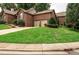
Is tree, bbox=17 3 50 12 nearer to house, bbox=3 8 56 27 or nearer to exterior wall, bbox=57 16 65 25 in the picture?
house, bbox=3 8 56 27

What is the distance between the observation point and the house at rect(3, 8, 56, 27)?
3.91m

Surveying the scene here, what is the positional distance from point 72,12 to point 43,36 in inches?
30.2

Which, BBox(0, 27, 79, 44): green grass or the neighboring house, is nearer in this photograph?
Result: BBox(0, 27, 79, 44): green grass

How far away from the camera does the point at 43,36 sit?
12.6ft

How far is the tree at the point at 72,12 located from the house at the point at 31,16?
0.31 meters

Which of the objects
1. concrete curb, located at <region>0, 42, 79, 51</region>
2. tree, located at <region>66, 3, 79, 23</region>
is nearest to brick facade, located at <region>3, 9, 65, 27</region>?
tree, located at <region>66, 3, 79, 23</region>

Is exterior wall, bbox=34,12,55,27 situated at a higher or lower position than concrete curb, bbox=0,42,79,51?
higher

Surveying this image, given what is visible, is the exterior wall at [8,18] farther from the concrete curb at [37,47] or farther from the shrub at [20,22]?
the concrete curb at [37,47]

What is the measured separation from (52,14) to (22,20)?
2.07 ft

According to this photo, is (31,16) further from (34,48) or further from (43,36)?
(34,48)

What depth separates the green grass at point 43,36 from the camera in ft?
12.4

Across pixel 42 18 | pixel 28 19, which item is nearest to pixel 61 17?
pixel 42 18

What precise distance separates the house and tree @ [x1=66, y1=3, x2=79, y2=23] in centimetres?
31

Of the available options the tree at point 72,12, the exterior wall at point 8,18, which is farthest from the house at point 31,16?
the tree at point 72,12
